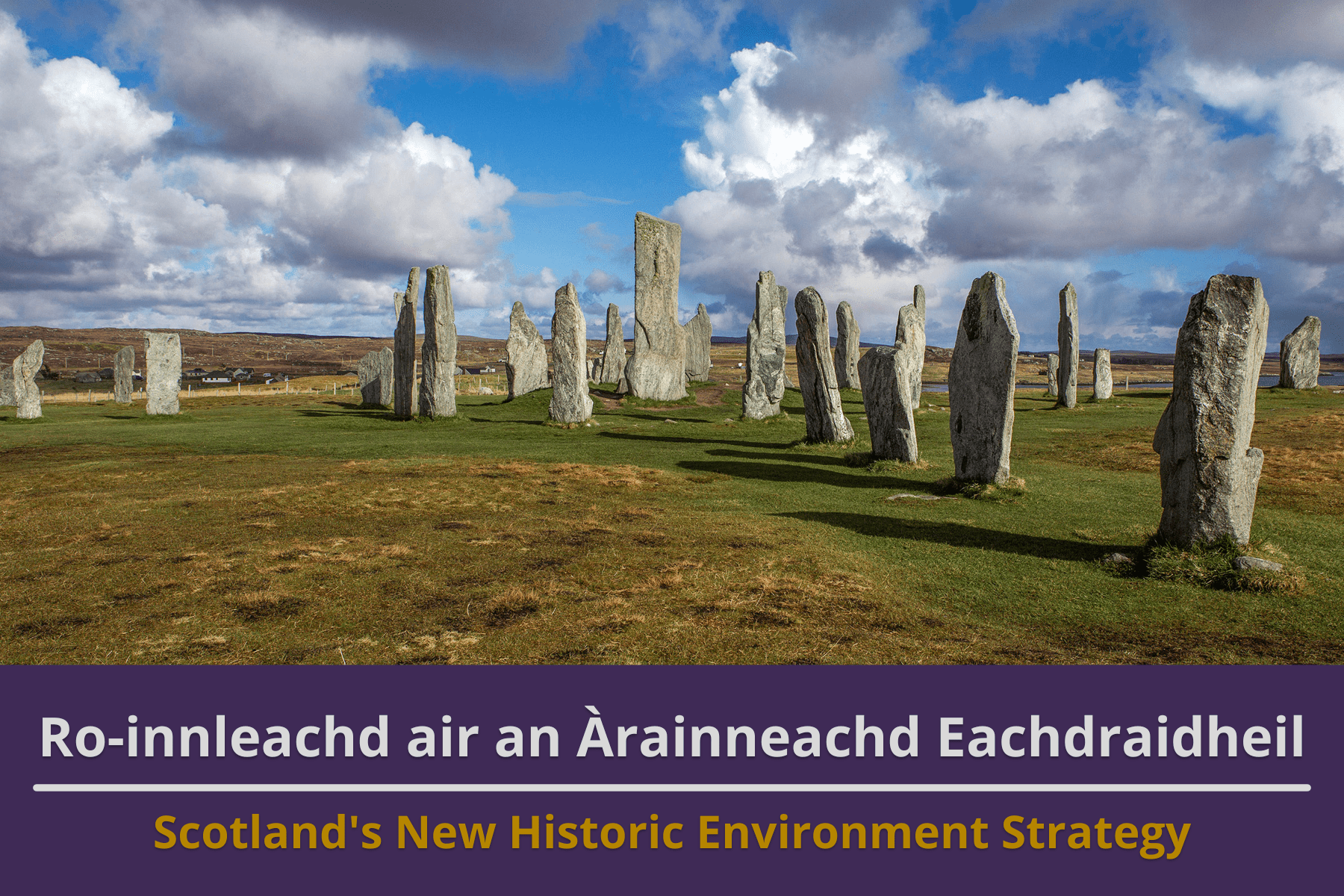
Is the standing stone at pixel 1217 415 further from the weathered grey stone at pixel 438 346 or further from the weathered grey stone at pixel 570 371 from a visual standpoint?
the weathered grey stone at pixel 438 346

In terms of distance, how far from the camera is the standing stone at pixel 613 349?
35.4m

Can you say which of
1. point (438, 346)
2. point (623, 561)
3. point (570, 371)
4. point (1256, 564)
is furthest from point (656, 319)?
point (1256, 564)

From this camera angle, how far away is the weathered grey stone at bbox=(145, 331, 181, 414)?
2453 centimetres

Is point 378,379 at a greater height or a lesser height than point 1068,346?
lesser

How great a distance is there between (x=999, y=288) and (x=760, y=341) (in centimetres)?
1226

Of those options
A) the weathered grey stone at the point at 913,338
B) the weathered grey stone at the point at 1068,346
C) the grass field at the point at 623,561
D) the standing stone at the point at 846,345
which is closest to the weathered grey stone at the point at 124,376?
the grass field at the point at 623,561

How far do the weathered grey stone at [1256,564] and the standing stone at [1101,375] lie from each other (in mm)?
24883

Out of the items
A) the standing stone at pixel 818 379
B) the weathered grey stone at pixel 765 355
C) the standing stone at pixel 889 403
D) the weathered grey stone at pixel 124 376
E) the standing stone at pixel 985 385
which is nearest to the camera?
the standing stone at pixel 985 385

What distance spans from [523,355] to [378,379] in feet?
19.3

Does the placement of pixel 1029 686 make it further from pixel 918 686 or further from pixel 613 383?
pixel 613 383

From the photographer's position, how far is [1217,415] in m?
6.79

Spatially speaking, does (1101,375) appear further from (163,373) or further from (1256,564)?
(163,373)

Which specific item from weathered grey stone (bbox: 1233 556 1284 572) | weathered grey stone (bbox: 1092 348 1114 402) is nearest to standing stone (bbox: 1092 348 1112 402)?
weathered grey stone (bbox: 1092 348 1114 402)

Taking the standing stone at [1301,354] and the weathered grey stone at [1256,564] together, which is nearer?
the weathered grey stone at [1256,564]
